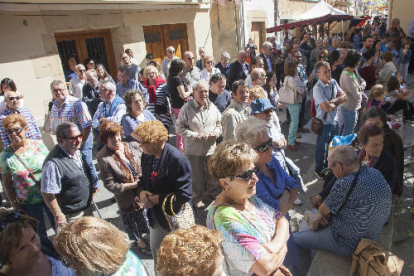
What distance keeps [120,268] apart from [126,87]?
4189 millimetres

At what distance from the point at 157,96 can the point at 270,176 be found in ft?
10.6

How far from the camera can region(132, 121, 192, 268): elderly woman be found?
2518 millimetres

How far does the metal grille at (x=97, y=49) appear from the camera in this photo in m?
8.25

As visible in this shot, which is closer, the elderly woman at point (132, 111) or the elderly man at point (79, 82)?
the elderly woman at point (132, 111)

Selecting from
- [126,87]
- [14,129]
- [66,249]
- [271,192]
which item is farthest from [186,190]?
[126,87]

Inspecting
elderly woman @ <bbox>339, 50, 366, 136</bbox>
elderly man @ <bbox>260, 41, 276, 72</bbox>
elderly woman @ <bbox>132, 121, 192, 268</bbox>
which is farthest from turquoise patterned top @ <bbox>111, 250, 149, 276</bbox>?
elderly man @ <bbox>260, 41, 276, 72</bbox>

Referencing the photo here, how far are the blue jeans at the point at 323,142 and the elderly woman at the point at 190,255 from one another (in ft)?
11.6

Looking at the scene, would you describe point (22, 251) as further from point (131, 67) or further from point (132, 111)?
point (131, 67)

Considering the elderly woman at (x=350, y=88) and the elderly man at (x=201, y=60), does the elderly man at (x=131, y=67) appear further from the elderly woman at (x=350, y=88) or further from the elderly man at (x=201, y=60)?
the elderly woman at (x=350, y=88)

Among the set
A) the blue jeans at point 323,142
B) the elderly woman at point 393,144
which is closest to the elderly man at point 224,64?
the blue jeans at point 323,142

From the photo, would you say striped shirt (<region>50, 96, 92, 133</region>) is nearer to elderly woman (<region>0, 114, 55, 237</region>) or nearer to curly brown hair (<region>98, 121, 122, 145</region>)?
elderly woman (<region>0, 114, 55, 237</region>)

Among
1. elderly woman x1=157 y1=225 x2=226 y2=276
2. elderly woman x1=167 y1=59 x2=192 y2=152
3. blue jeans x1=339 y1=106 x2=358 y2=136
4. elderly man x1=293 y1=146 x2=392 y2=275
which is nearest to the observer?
elderly woman x1=157 y1=225 x2=226 y2=276

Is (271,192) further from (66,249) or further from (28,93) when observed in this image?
(28,93)

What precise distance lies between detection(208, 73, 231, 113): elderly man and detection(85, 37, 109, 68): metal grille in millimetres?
5093
